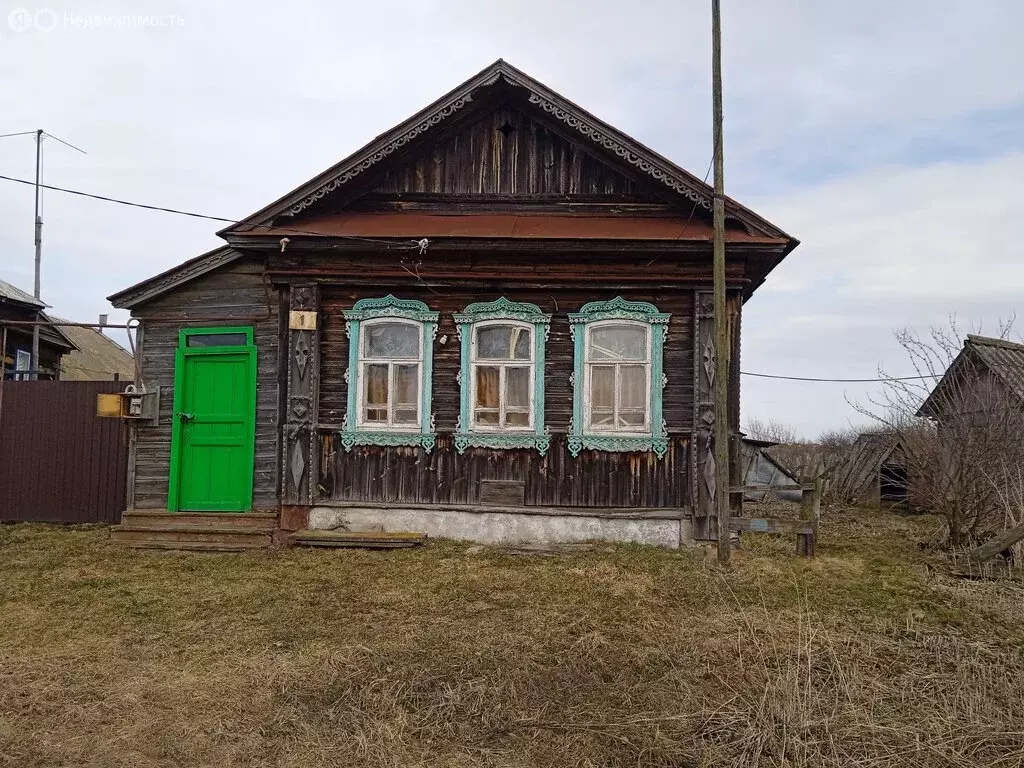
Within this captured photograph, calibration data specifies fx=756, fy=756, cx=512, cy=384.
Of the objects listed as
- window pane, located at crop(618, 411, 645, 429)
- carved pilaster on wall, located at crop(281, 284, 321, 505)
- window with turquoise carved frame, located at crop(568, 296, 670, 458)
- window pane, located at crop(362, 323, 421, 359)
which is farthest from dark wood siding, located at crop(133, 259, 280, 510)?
window pane, located at crop(618, 411, 645, 429)

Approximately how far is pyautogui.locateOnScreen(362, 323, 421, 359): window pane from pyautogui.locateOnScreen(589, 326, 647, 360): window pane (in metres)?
2.15

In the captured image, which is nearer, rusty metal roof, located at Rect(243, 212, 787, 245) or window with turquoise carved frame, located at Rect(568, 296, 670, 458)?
rusty metal roof, located at Rect(243, 212, 787, 245)

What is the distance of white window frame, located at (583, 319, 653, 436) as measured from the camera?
8.89 m

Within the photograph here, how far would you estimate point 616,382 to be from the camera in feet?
29.4

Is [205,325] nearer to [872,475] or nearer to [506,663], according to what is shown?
[506,663]

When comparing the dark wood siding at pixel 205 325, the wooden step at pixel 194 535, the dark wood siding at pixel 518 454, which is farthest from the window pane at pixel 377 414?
the wooden step at pixel 194 535

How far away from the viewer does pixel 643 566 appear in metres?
7.70

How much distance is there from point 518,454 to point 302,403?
266 cm

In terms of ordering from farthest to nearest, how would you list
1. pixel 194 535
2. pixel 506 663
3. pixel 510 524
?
1. pixel 194 535
2. pixel 510 524
3. pixel 506 663

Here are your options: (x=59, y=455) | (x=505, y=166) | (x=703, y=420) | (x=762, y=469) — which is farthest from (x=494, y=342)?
(x=762, y=469)

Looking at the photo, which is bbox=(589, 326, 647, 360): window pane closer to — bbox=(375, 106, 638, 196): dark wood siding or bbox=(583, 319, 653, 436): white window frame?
bbox=(583, 319, 653, 436): white window frame

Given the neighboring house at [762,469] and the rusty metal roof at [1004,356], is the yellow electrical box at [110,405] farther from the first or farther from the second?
the rusty metal roof at [1004,356]

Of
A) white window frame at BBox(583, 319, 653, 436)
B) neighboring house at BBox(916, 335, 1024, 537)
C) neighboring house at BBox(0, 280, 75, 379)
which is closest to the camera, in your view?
white window frame at BBox(583, 319, 653, 436)

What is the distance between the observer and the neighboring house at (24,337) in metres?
15.7
